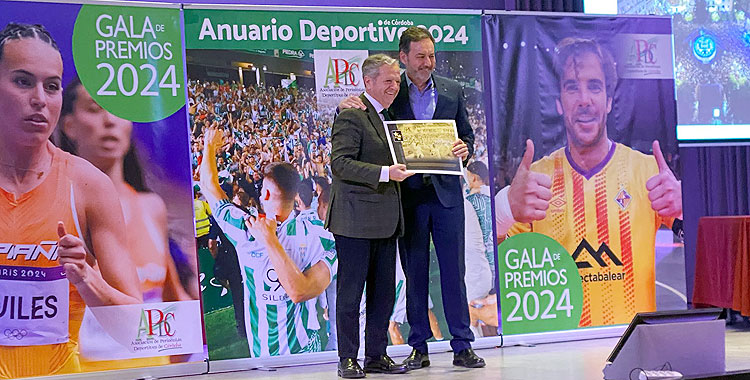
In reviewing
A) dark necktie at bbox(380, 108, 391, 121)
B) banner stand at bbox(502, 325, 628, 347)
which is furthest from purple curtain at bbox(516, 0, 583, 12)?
dark necktie at bbox(380, 108, 391, 121)

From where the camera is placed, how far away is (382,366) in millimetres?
4762

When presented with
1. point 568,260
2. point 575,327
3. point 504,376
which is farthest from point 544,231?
point 504,376

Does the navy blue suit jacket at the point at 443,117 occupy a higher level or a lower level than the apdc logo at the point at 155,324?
higher

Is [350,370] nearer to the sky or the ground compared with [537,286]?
nearer to the ground

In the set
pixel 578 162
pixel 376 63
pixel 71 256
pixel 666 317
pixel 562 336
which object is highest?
pixel 376 63

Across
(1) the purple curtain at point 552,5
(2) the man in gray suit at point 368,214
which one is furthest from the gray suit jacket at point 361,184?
(1) the purple curtain at point 552,5

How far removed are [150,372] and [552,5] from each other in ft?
→ 13.6

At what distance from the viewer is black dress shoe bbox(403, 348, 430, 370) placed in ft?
15.9

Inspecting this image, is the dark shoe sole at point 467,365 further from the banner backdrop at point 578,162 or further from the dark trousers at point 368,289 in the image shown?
the banner backdrop at point 578,162

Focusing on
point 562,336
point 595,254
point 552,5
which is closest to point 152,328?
point 562,336

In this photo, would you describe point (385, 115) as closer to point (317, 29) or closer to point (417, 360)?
point (317, 29)

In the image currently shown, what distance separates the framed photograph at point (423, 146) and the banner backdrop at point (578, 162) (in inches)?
45.0

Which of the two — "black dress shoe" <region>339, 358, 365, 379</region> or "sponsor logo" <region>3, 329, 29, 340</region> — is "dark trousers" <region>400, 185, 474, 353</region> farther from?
"sponsor logo" <region>3, 329, 29, 340</region>

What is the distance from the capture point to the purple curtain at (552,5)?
292 inches
